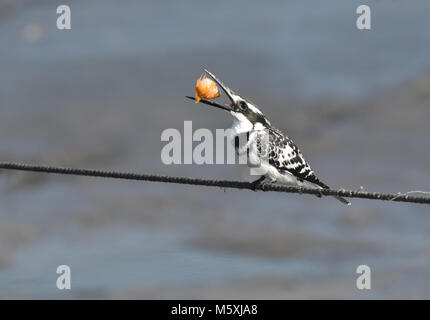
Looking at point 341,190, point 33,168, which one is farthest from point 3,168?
point 341,190

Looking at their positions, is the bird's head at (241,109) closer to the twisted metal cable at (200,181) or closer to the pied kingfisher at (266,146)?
the pied kingfisher at (266,146)

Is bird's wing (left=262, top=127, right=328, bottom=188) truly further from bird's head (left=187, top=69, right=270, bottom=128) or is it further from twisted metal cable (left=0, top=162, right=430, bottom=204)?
twisted metal cable (left=0, top=162, right=430, bottom=204)

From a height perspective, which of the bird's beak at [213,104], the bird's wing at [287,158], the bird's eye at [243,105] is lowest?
the bird's wing at [287,158]

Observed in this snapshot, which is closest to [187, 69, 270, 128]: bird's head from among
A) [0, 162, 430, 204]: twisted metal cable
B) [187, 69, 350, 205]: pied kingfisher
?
[187, 69, 350, 205]: pied kingfisher

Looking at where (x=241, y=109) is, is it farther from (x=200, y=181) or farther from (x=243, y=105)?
(x=200, y=181)

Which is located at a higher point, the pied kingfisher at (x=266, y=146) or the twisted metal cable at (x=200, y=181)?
the pied kingfisher at (x=266, y=146)

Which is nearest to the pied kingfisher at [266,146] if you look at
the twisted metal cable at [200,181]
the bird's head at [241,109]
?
the bird's head at [241,109]
